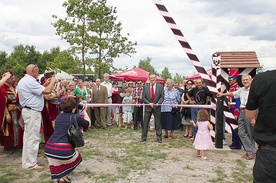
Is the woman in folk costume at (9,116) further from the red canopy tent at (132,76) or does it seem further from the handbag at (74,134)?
the red canopy tent at (132,76)

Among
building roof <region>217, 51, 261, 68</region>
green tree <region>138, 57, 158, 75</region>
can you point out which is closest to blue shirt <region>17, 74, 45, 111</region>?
building roof <region>217, 51, 261, 68</region>

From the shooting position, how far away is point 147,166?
218 inches

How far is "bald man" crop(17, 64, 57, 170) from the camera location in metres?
5.20

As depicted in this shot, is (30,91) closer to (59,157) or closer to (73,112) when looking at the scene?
(73,112)

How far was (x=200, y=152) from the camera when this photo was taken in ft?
21.8

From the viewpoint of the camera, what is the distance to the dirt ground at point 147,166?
4.87 m

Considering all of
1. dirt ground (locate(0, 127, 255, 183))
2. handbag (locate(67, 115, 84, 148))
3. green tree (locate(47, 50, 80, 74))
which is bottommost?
dirt ground (locate(0, 127, 255, 183))

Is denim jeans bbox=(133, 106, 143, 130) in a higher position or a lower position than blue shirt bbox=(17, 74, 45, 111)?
lower

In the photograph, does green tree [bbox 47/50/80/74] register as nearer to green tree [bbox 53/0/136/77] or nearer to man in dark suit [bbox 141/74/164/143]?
green tree [bbox 53/0/136/77]

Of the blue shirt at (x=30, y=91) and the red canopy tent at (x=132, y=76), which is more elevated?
the red canopy tent at (x=132, y=76)

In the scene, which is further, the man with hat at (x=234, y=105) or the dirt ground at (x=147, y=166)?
the man with hat at (x=234, y=105)

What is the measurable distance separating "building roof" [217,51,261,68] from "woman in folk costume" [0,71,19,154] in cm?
541

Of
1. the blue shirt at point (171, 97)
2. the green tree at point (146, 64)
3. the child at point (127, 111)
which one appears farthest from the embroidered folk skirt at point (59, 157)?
the green tree at point (146, 64)

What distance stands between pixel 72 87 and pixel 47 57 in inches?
2025
